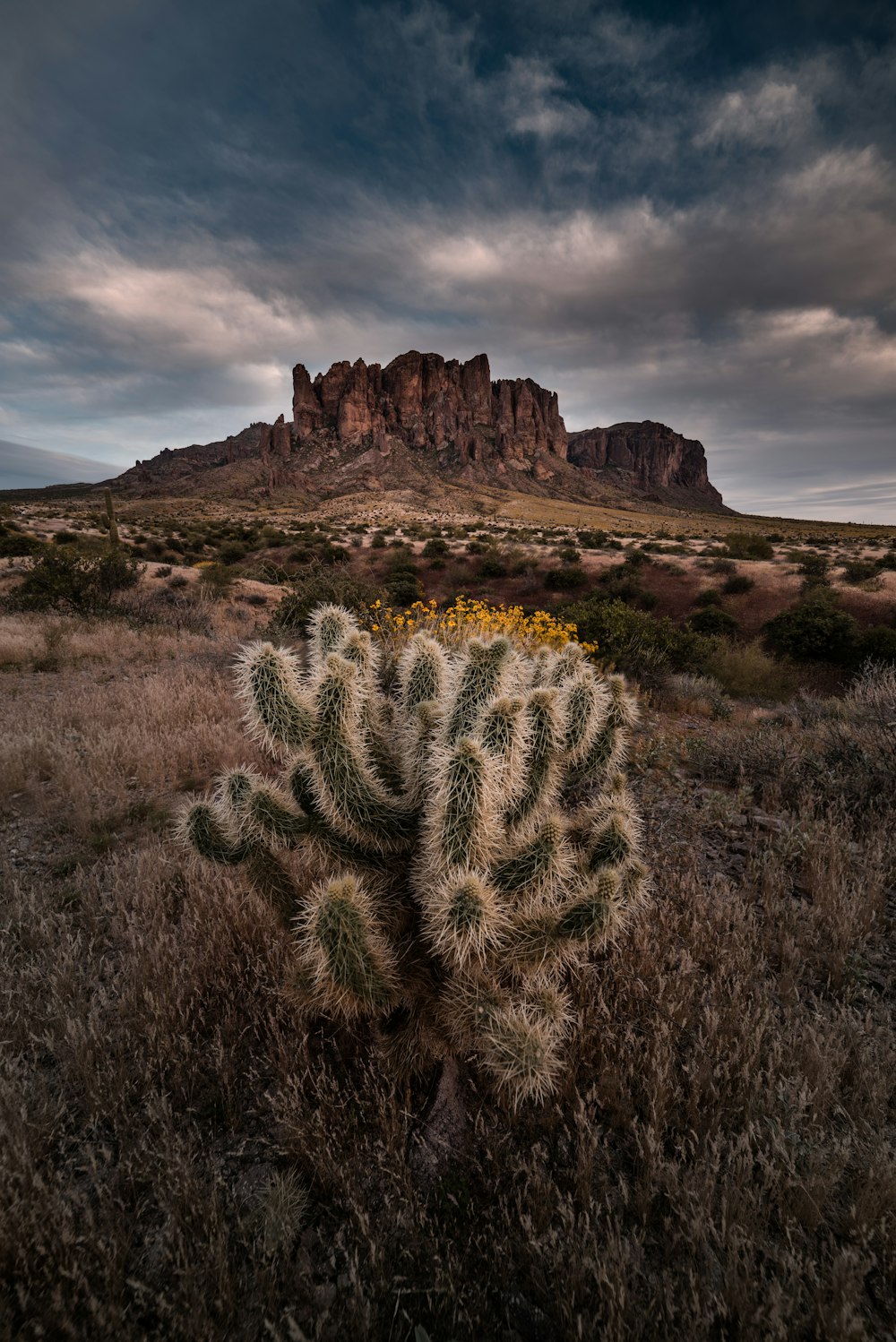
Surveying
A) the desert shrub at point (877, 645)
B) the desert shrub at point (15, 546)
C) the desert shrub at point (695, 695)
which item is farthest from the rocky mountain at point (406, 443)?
the desert shrub at point (695, 695)

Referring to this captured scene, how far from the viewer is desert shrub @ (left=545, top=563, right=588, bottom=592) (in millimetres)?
22734

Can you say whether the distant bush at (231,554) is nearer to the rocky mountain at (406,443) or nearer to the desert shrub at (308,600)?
the desert shrub at (308,600)

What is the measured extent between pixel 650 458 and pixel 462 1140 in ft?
631

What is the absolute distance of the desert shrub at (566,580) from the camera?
22.7 metres

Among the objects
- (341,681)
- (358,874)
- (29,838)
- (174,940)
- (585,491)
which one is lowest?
(29,838)

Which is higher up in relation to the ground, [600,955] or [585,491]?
[585,491]

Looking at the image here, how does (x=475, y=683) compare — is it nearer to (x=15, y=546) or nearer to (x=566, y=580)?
(x=566, y=580)

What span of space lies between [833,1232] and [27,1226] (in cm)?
280

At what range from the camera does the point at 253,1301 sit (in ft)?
5.32

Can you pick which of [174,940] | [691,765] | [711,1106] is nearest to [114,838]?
[174,940]

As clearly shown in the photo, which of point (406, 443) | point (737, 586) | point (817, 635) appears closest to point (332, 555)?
point (737, 586)

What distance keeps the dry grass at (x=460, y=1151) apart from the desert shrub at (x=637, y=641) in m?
6.79

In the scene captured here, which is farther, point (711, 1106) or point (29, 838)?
point (29, 838)

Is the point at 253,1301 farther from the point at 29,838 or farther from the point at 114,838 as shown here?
the point at 29,838
